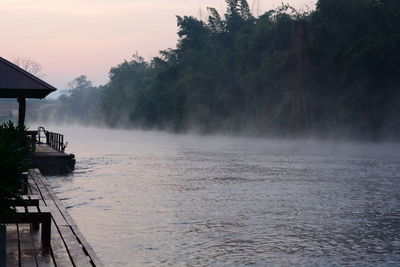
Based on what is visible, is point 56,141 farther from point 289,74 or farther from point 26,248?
point 289,74

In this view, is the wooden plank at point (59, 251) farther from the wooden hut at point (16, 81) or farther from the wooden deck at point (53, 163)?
the wooden deck at point (53, 163)

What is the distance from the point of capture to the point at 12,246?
9422mm

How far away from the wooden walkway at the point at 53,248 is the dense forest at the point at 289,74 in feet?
179

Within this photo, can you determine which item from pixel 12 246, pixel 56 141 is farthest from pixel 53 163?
pixel 12 246

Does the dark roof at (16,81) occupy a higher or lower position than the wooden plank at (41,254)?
higher

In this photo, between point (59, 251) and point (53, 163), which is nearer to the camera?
point (59, 251)

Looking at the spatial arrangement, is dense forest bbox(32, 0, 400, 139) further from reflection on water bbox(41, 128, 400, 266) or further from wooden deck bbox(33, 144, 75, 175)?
wooden deck bbox(33, 144, 75, 175)

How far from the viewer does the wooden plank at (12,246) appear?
8523 millimetres

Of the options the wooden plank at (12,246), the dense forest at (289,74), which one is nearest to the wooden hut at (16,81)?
the wooden plank at (12,246)

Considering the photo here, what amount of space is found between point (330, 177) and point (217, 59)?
72185 mm

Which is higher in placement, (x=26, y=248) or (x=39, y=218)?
(x=39, y=218)

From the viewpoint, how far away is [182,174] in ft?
104

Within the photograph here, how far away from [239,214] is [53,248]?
9.73 meters

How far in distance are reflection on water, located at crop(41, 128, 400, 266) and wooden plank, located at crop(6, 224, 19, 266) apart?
2.48 meters
